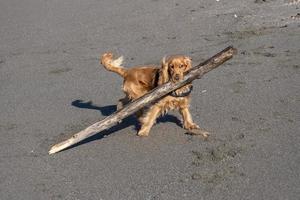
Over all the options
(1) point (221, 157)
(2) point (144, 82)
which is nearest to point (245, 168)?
(1) point (221, 157)

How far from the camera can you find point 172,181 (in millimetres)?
6191

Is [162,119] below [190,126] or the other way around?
below

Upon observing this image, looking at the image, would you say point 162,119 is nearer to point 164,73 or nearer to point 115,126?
point 115,126

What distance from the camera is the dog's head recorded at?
7160mm

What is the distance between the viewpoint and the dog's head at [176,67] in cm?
716

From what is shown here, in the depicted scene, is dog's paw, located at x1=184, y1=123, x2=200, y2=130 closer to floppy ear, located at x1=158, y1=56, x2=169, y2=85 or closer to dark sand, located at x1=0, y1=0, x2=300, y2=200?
dark sand, located at x1=0, y1=0, x2=300, y2=200

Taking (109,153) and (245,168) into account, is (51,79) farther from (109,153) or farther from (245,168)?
(245,168)

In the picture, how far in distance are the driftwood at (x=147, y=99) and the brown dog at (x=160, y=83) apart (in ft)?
0.35

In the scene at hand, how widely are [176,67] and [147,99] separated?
502mm

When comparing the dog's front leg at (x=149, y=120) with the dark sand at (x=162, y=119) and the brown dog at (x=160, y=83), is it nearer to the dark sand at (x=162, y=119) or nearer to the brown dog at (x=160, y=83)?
the brown dog at (x=160, y=83)

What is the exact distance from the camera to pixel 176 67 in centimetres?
721

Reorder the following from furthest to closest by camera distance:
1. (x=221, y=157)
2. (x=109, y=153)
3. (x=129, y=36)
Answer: (x=129, y=36) → (x=109, y=153) → (x=221, y=157)

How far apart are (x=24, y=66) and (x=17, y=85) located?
1.37m

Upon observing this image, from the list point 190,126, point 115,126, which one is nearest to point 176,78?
point 190,126
